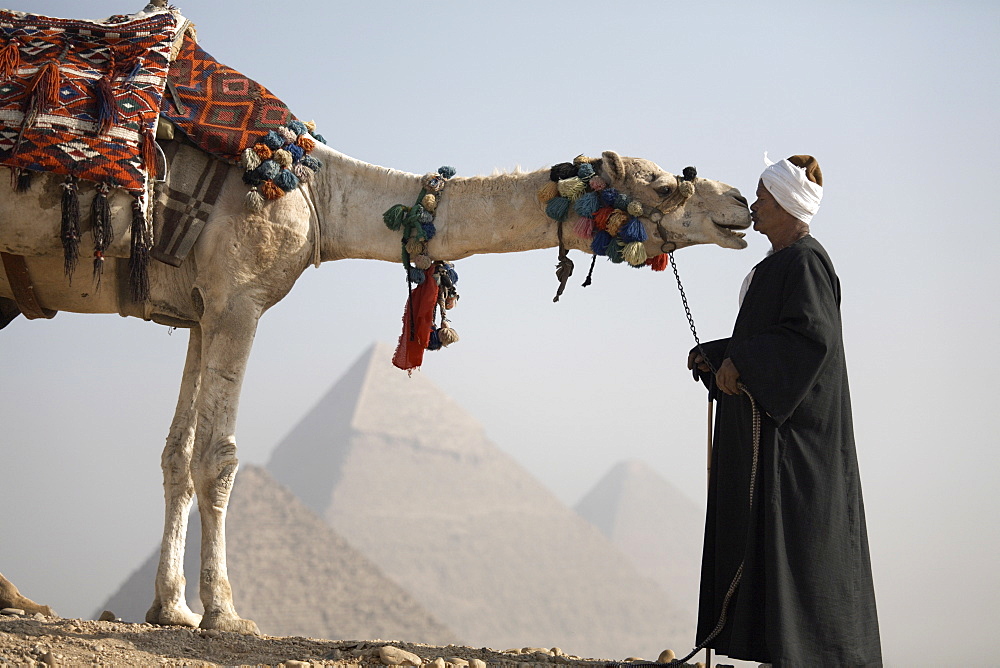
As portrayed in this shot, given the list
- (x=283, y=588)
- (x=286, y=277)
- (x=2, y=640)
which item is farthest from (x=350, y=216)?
(x=283, y=588)

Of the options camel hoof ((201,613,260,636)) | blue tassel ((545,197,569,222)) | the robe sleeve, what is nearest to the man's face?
the robe sleeve

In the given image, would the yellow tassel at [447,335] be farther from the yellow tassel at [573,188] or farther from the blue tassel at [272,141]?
the blue tassel at [272,141]

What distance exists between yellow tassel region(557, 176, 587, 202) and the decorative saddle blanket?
2.47 metres

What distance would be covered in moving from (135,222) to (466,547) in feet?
366

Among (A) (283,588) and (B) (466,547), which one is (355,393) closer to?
(B) (466,547)

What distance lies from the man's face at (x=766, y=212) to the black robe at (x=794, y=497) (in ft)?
0.73

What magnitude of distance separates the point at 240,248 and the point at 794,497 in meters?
3.51

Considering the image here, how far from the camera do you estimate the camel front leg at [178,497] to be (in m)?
7.47

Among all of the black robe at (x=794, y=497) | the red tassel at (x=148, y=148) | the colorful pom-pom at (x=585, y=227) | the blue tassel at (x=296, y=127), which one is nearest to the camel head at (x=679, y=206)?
the colorful pom-pom at (x=585, y=227)

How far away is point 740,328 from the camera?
664 cm

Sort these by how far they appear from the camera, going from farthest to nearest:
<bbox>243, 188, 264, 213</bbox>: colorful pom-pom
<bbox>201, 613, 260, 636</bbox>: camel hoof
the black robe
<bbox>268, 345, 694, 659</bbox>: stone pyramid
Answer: <bbox>268, 345, 694, 659</bbox>: stone pyramid
<bbox>243, 188, 264, 213</bbox>: colorful pom-pom
<bbox>201, 613, 260, 636</bbox>: camel hoof
the black robe

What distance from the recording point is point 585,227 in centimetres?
757

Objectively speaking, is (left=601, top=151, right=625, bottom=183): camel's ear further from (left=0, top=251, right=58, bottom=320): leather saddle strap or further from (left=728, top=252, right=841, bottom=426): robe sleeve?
(left=0, top=251, right=58, bottom=320): leather saddle strap

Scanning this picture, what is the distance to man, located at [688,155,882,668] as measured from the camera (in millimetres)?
6105
